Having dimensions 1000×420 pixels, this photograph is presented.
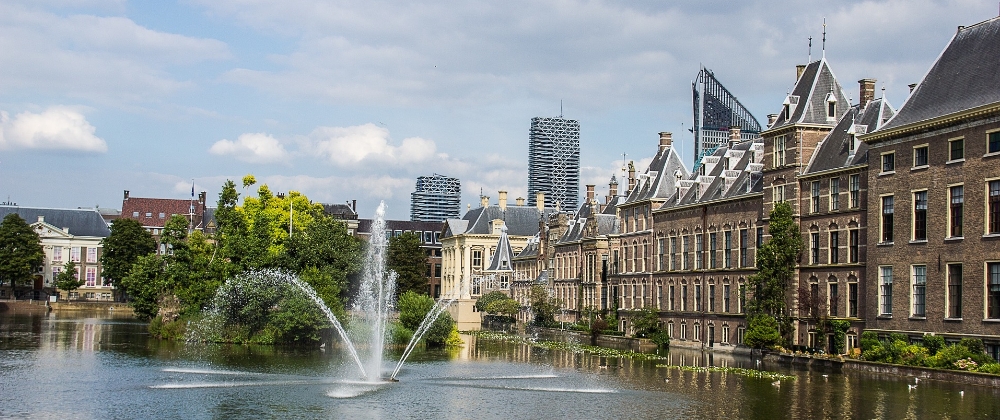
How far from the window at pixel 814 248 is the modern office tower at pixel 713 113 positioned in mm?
106388

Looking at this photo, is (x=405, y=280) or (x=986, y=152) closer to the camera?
(x=986, y=152)

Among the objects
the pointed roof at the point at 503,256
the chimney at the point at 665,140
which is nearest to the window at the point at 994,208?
the chimney at the point at 665,140

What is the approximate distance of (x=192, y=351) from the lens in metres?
59.8

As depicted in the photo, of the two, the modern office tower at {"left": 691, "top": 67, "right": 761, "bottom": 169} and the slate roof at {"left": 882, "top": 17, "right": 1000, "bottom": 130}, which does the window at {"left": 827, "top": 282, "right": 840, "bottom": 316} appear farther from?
the modern office tower at {"left": 691, "top": 67, "right": 761, "bottom": 169}

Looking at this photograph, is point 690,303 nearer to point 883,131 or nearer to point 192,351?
point 883,131

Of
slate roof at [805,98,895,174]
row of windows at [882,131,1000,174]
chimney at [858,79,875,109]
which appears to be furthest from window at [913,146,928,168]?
chimney at [858,79,875,109]

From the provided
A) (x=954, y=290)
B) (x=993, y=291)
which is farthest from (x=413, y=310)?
(x=993, y=291)

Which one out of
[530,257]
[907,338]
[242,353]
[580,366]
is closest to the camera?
[907,338]

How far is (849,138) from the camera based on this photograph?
57.9m

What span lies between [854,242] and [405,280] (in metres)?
75.0

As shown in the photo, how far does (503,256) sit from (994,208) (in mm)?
75982

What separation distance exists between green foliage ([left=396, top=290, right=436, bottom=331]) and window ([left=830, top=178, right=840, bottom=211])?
29754 mm

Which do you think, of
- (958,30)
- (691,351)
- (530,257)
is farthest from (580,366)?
(530,257)

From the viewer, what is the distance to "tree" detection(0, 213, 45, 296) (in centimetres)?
12388
